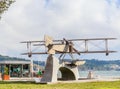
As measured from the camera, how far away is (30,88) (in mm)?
30828

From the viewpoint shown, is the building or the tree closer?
the tree

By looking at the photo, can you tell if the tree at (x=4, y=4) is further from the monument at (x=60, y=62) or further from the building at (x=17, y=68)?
the building at (x=17, y=68)

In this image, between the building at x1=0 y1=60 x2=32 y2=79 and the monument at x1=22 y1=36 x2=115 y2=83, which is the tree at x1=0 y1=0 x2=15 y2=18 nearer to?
the monument at x1=22 y1=36 x2=115 y2=83

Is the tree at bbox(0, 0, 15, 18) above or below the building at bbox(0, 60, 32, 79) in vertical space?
above

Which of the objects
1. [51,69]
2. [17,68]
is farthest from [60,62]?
[17,68]

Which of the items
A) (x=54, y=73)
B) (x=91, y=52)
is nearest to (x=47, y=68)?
(x=54, y=73)

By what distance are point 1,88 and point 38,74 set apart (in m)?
39.9

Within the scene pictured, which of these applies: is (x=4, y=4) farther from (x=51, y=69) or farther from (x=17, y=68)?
(x=17, y=68)

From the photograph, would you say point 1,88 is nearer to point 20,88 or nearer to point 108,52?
point 20,88

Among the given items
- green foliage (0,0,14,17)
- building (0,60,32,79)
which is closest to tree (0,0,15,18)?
green foliage (0,0,14,17)

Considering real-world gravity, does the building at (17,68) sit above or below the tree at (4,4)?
below

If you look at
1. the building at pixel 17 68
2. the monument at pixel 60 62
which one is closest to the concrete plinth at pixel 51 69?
the monument at pixel 60 62

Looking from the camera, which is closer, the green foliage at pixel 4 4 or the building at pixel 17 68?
the green foliage at pixel 4 4

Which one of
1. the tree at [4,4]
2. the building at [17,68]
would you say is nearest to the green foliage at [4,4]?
the tree at [4,4]
